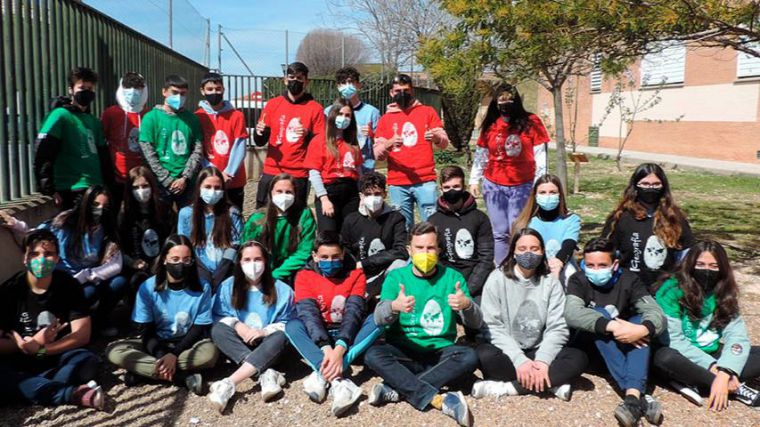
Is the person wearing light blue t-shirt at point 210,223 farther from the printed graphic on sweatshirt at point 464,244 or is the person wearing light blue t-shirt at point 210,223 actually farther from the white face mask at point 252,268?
the printed graphic on sweatshirt at point 464,244

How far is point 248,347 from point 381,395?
3.42ft

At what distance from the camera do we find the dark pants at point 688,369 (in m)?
4.14

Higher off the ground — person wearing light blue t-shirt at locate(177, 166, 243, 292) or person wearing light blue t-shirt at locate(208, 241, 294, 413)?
person wearing light blue t-shirt at locate(177, 166, 243, 292)

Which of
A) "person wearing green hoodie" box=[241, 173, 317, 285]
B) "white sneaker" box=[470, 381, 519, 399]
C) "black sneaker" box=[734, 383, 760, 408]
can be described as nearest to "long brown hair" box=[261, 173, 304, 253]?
"person wearing green hoodie" box=[241, 173, 317, 285]

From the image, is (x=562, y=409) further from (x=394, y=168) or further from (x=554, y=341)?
(x=394, y=168)

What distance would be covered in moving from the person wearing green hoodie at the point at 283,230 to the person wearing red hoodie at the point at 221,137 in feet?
3.37

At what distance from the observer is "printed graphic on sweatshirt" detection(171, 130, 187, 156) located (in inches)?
234

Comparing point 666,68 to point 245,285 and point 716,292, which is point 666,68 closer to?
point 716,292

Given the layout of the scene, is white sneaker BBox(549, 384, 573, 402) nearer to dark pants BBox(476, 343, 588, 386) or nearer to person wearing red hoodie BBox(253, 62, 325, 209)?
dark pants BBox(476, 343, 588, 386)

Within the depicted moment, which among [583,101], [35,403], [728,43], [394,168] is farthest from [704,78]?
[35,403]

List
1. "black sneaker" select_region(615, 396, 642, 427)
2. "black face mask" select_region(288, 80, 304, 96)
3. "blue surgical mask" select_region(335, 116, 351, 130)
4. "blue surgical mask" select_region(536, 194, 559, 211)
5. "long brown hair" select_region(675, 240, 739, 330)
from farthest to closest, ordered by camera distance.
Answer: "black face mask" select_region(288, 80, 304, 96) → "blue surgical mask" select_region(335, 116, 351, 130) → "blue surgical mask" select_region(536, 194, 559, 211) → "long brown hair" select_region(675, 240, 739, 330) → "black sneaker" select_region(615, 396, 642, 427)

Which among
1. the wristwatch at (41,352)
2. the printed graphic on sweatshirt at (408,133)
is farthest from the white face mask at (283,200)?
the wristwatch at (41,352)

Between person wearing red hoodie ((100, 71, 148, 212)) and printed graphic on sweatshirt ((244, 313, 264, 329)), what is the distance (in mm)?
2100

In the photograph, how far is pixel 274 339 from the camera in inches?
175
